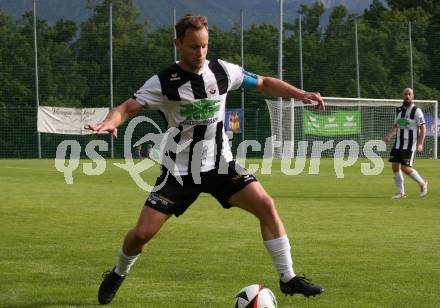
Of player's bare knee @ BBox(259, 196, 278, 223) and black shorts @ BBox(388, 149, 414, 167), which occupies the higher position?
player's bare knee @ BBox(259, 196, 278, 223)

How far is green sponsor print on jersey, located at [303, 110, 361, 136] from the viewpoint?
39406 mm

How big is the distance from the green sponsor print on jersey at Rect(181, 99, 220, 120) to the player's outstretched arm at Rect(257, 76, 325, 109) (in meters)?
0.59

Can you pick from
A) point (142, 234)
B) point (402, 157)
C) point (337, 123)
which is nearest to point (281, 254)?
point (142, 234)

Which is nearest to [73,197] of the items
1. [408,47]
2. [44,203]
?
[44,203]

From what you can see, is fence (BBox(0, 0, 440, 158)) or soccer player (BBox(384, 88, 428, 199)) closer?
soccer player (BBox(384, 88, 428, 199))

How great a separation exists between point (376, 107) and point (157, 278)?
33.3m

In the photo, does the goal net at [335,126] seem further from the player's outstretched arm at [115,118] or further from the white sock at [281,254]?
the player's outstretched arm at [115,118]

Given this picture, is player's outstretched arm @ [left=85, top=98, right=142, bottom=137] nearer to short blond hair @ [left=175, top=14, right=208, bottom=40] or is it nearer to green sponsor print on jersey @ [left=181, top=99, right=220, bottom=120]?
green sponsor print on jersey @ [left=181, top=99, right=220, bottom=120]

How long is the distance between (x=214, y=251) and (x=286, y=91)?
10.0ft

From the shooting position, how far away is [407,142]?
1897 cm
